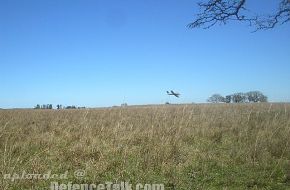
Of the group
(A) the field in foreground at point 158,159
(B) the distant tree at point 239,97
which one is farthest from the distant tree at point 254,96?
(A) the field in foreground at point 158,159

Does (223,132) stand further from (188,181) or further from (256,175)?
(188,181)

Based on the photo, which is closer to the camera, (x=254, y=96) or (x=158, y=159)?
(x=158, y=159)

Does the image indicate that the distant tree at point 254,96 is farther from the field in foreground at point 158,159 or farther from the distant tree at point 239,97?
the field in foreground at point 158,159

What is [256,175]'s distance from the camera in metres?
4.95

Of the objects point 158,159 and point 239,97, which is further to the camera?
point 239,97

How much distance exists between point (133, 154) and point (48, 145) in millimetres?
1785

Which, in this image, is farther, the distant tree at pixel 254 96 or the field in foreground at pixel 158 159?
the distant tree at pixel 254 96

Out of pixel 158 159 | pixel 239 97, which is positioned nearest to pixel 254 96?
pixel 239 97

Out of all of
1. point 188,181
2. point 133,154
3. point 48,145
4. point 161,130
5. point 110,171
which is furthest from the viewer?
point 161,130

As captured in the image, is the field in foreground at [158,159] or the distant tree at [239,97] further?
the distant tree at [239,97]

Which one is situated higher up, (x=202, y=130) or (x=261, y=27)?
(x=261, y=27)

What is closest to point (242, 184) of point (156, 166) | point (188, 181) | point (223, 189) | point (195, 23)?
point (223, 189)

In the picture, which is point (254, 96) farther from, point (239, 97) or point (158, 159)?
point (158, 159)

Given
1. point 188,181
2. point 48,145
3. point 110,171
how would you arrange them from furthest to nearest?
point 48,145, point 110,171, point 188,181
